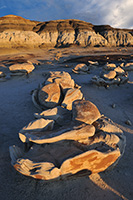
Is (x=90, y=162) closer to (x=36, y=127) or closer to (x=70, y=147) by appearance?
(x=70, y=147)

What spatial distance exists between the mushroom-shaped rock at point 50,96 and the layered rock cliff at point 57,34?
31641mm

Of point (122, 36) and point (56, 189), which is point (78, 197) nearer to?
point (56, 189)

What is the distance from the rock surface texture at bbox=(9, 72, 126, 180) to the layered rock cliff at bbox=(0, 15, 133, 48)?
33.8 meters

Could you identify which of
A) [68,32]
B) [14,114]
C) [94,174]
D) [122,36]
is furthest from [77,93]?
[122,36]

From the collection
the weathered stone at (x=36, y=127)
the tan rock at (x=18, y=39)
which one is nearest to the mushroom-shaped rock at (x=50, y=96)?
the weathered stone at (x=36, y=127)

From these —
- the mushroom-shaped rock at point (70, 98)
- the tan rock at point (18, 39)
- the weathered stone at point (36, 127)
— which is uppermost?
the tan rock at point (18, 39)

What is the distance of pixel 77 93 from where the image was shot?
4.08m

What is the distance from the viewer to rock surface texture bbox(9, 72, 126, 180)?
5.62 ft

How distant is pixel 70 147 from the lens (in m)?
2.00

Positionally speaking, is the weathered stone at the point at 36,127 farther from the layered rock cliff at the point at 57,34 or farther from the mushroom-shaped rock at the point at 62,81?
the layered rock cliff at the point at 57,34

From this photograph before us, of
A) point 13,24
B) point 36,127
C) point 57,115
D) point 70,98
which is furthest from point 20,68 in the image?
point 13,24

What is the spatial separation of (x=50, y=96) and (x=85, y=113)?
1.88 m

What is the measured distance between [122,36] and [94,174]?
47.2 meters

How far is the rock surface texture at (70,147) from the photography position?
1713mm
